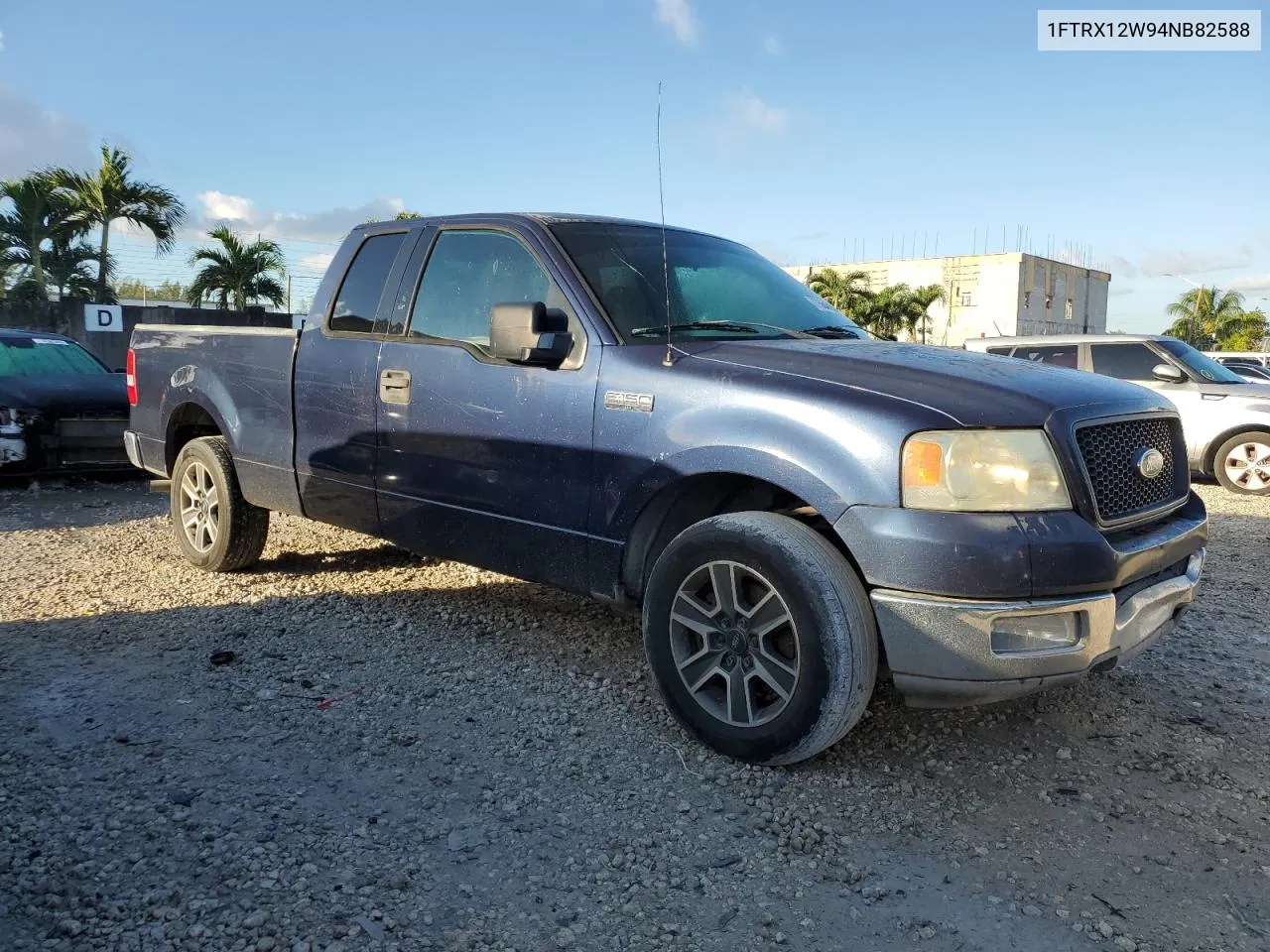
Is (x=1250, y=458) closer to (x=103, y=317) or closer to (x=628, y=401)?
(x=628, y=401)

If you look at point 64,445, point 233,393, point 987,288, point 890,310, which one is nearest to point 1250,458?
point 233,393

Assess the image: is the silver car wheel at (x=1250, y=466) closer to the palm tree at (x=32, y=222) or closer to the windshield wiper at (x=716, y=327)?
the windshield wiper at (x=716, y=327)

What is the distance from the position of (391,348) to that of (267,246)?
24.1 m

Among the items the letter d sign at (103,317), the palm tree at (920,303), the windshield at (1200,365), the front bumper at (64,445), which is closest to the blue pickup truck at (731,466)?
the front bumper at (64,445)

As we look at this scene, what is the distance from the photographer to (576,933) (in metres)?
2.31

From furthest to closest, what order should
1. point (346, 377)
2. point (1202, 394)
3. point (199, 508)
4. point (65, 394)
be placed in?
point (1202, 394), point (65, 394), point (199, 508), point (346, 377)

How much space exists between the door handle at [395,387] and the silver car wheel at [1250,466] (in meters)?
9.03

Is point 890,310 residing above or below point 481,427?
above

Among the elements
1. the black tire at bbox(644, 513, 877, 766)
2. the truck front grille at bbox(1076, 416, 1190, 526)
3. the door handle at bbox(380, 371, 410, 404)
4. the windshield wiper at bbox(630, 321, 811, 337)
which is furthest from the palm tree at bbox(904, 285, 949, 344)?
the black tire at bbox(644, 513, 877, 766)

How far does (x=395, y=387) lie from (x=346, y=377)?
1.26 ft

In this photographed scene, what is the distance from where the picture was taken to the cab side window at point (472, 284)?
12.8 ft

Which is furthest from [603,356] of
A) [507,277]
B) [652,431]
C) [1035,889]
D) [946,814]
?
[1035,889]

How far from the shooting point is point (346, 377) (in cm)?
442

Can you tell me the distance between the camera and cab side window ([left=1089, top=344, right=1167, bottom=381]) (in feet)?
33.2
